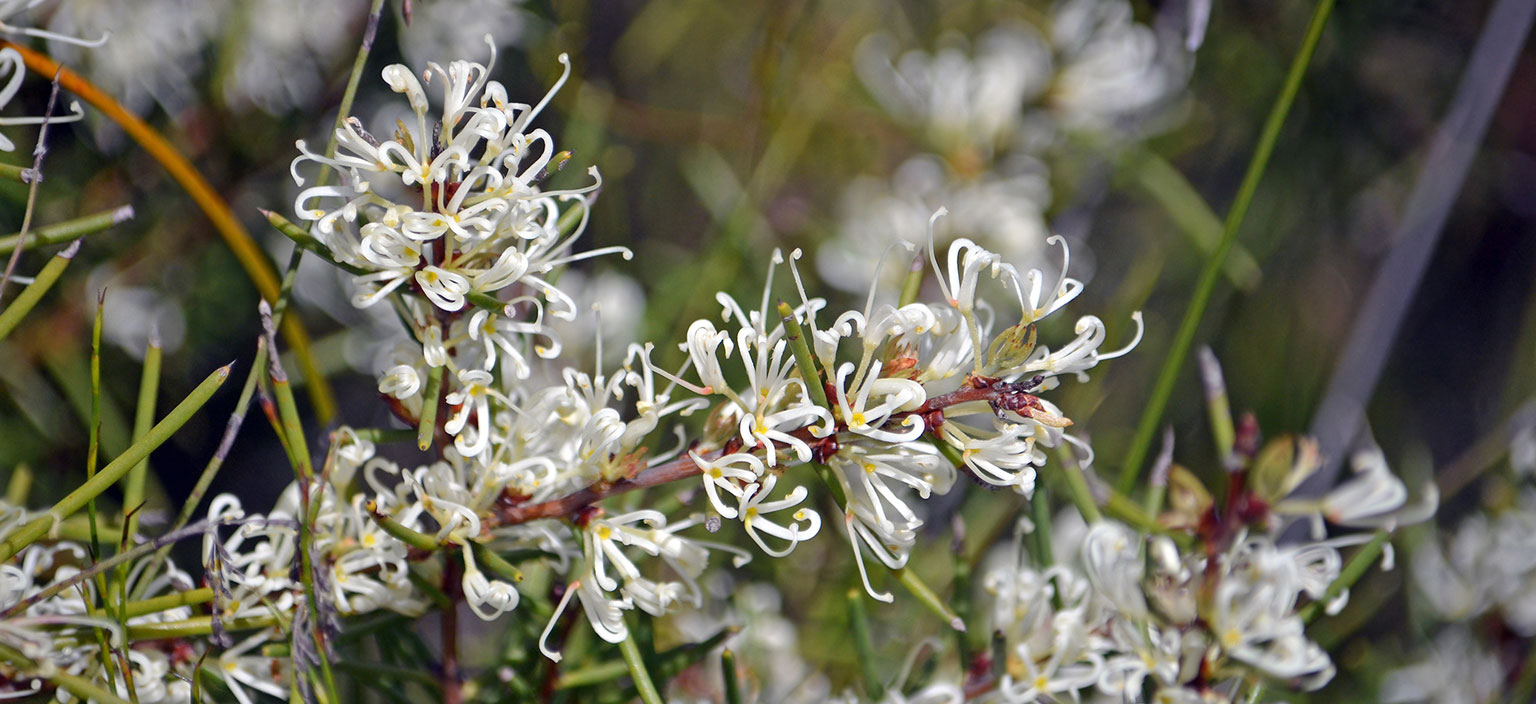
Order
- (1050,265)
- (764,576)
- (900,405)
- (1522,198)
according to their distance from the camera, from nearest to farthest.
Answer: (900,405) → (764,576) → (1050,265) → (1522,198)

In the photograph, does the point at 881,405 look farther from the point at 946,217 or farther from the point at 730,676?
the point at 946,217

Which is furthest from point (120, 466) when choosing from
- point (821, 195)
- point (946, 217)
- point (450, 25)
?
point (821, 195)

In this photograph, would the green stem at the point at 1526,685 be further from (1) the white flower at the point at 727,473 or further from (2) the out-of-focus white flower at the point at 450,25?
(2) the out-of-focus white flower at the point at 450,25

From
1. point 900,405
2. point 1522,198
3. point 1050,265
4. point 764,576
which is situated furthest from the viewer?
point 1522,198

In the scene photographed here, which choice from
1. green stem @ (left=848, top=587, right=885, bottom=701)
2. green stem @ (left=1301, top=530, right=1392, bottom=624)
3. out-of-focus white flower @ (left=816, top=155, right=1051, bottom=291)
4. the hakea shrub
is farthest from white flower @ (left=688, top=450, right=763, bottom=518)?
out-of-focus white flower @ (left=816, top=155, right=1051, bottom=291)

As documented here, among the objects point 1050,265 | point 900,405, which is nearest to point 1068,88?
point 1050,265

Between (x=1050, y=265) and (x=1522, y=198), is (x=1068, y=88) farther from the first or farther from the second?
(x=1522, y=198)
